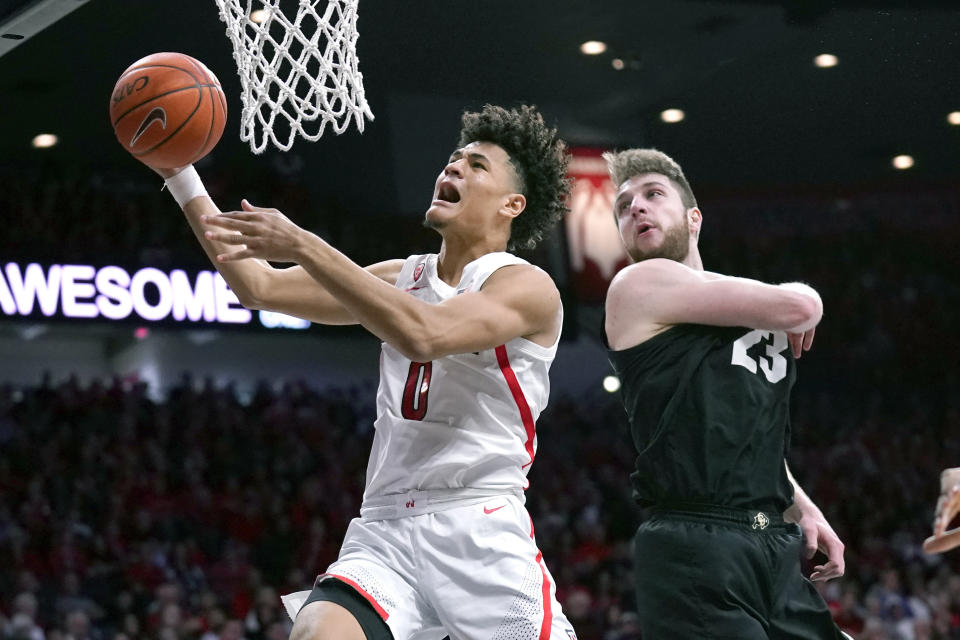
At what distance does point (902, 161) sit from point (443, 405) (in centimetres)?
1249

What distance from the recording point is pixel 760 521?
2.85m

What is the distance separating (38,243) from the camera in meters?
12.7

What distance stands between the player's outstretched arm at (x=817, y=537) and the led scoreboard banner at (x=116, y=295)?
9.84 metres

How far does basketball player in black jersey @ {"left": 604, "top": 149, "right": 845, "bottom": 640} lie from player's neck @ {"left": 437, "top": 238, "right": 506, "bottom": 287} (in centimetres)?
36

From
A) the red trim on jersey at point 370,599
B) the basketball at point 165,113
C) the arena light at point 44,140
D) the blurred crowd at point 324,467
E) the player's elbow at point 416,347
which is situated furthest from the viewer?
the arena light at point 44,140

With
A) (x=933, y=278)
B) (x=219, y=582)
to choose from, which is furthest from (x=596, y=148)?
(x=219, y=582)

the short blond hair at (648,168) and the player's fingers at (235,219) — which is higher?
the short blond hair at (648,168)

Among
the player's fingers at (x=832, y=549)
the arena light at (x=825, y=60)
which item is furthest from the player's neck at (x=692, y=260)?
the arena light at (x=825, y=60)

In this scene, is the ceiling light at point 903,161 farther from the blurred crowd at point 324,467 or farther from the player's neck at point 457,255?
the player's neck at point 457,255

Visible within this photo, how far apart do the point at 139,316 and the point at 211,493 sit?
270 cm

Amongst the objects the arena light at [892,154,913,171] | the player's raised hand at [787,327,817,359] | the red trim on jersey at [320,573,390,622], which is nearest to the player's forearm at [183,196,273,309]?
the red trim on jersey at [320,573,390,622]

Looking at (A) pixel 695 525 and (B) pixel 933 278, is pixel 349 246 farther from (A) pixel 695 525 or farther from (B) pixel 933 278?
(A) pixel 695 525

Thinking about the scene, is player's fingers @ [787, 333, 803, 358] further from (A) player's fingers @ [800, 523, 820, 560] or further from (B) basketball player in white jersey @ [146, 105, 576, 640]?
(B) basketball player in white jersey @ [146, 105, 576, 640]

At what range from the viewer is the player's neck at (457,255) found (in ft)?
10.5
